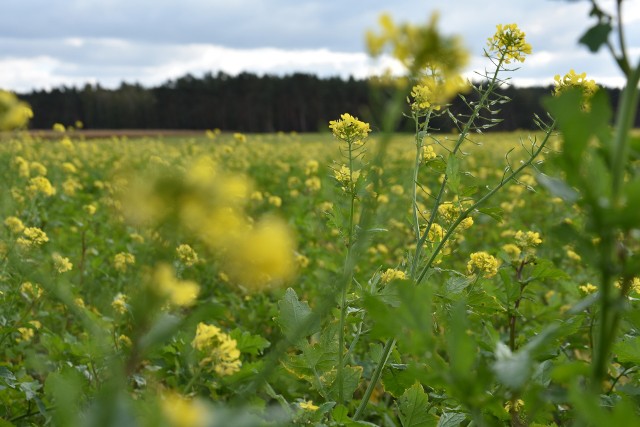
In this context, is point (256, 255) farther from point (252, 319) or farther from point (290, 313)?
point (252, 319)

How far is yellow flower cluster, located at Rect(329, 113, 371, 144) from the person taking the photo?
1.93 meters

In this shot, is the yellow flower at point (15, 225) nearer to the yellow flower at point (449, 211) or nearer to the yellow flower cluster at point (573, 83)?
the yellow flower at point (449, 211)

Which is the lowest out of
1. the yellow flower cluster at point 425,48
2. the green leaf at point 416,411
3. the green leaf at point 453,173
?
the green leaf at point 416,411

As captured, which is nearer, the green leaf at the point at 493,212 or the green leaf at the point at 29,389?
the green leaf at the point at 493,212

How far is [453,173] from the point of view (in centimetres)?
153

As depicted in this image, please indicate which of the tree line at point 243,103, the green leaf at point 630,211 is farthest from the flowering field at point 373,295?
the tree line at point 243,103

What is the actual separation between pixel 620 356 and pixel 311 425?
2.36ft

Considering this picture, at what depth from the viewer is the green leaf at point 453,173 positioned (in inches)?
59.5

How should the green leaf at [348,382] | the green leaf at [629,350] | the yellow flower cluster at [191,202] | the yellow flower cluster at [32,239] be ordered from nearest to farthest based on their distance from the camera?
the yellow flower cluster at [191,202] < the green leaf at [629,350] < the green leaf at [348,382] < the yellow flower cluster at [32,239]

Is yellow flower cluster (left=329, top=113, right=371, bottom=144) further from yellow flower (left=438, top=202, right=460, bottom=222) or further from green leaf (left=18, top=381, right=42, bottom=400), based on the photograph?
green leaf (left=18, top=381, right=42, bottom=400)

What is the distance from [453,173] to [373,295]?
357 mm

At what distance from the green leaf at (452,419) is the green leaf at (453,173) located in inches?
20.5

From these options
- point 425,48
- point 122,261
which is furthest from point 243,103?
point 425,48

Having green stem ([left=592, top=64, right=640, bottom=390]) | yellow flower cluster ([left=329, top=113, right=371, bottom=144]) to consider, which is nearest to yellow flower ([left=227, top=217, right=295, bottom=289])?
green stem ([left=592, top=64, right=640, bottom=390])
